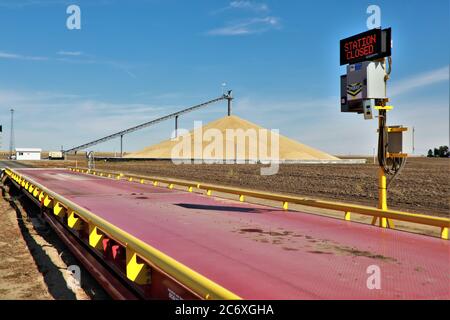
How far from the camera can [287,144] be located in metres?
96.8

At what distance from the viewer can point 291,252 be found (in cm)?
456

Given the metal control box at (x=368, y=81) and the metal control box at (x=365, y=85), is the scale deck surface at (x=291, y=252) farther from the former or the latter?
the metal control box at (x=368, y=81)

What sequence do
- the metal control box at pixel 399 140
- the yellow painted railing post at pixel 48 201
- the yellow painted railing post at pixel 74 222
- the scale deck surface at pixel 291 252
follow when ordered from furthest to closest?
1. the yellow painted railing post at pixel 48 201
2. the metal control box at pixel 399 140
3. the yellow painted railing post at pixel 74 222
4. the scale deck surface at pixel 291 252

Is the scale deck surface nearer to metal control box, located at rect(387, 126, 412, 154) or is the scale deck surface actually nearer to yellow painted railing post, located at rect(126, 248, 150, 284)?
yellow painted railing post, located at rect(126, 248, 150, 284)

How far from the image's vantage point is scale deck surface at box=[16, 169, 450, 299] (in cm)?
336

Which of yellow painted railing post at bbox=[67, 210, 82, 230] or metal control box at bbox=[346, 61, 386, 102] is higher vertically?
metal control box at bbox=[346, 61, 386, 102]

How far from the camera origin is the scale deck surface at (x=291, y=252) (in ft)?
11.0

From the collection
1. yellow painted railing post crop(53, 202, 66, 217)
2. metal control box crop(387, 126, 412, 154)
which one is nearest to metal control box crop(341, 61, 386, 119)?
metal control box crop(387, 126, 412, 154)

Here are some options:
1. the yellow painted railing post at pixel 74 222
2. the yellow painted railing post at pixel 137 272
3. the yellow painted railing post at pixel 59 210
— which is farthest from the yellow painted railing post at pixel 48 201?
Answer: the yellow painted railing post at pixel 137 272

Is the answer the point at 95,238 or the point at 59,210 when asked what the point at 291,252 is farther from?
the point at 59,210
